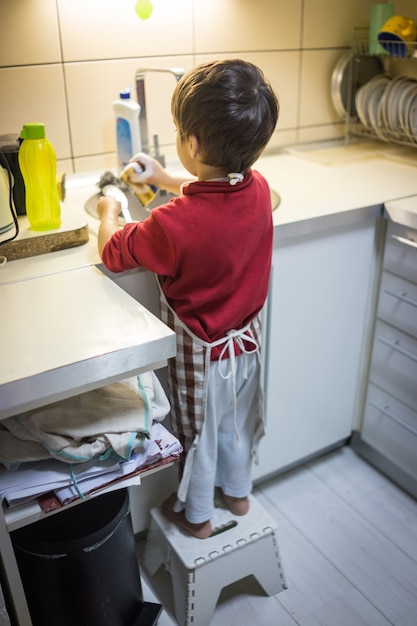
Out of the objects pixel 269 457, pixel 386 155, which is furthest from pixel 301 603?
pixel 386 155

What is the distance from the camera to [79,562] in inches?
43.4

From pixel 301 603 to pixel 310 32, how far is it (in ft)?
5.29

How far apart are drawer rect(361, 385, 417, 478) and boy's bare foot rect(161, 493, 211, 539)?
2.02 ft

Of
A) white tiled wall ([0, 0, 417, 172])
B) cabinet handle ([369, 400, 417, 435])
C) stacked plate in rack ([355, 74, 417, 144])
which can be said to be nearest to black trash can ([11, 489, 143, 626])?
cabinet handle ([369, 400, 417, 435])

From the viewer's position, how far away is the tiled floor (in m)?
1.38

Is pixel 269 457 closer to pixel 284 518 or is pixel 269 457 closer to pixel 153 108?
pixel 284 518

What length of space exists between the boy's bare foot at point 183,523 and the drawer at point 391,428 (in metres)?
0.61

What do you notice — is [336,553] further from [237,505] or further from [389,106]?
[389,106]

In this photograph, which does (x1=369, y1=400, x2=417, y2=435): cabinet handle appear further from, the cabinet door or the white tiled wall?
the white tiled wall

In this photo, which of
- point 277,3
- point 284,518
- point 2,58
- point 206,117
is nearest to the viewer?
point 206,117

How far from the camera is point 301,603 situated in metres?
1.40

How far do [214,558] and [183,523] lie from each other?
0.11 metres

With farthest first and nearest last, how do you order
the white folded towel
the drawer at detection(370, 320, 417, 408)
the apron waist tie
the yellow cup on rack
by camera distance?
the yellow cup on rack → the drawer at detection(370, 320, 417, 408) → the apron waist tie → the white folded towel


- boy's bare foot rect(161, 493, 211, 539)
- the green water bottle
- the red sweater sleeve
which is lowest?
boy's bare foot rect(161, 493, 211, 539)
